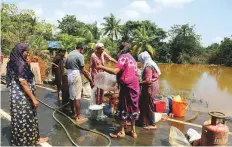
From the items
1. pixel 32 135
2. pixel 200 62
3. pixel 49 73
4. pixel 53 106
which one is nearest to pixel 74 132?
pixel 32 135

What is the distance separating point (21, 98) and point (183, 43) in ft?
159

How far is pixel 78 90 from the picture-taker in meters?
5.73

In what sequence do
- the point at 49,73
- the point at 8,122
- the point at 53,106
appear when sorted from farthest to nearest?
the point at 49,73
the point at 53,106
the point at 8,122

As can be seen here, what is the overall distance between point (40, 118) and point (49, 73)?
6.31m

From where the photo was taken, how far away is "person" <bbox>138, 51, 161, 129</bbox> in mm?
5508

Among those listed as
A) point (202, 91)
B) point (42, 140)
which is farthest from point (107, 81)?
point (202, 91)

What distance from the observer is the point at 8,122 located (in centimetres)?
570

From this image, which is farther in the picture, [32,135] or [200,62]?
[200,62]

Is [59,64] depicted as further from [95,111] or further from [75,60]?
[95,111]

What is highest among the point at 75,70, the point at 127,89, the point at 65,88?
the point at 75,70

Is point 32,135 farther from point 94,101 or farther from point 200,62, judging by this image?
point 200,62

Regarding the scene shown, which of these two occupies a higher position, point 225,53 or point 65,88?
point 225,53

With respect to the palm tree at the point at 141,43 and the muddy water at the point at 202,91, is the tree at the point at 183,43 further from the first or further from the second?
the muddy water at the point at 202,91

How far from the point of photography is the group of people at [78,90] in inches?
159
